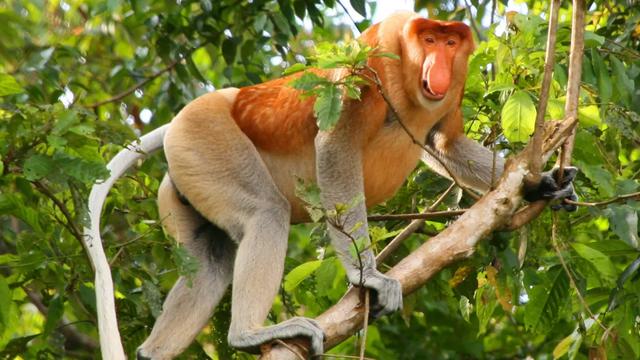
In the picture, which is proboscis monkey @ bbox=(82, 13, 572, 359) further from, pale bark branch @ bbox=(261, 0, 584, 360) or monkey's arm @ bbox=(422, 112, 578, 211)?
pale bark branch @ bbox=(261, 0, 584, 360)

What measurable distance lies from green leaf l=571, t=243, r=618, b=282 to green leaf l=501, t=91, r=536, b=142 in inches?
17.4

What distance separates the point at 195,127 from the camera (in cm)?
406

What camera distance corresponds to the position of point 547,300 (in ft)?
12.1

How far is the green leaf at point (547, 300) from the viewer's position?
3.65 meters

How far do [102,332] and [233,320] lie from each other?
46 centimetres

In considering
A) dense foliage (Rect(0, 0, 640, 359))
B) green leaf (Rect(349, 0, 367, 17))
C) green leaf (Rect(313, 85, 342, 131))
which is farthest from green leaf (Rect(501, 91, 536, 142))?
green leaf (Rect(349, 0, 367, 17))

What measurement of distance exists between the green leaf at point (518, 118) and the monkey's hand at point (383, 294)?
2.03 ft

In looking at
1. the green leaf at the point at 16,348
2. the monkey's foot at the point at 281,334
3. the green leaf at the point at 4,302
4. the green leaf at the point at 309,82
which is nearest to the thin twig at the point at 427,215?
the monkey's foot at the point at 281,334

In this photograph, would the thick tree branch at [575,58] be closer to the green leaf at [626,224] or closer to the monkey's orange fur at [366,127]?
the green leaf at [626,224]

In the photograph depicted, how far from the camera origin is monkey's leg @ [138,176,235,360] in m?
3.86

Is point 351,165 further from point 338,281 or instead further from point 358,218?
point 338,281

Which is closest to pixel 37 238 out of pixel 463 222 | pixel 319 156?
pixel 319 156

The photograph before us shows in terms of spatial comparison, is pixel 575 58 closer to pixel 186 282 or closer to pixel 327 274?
pixel 327 274

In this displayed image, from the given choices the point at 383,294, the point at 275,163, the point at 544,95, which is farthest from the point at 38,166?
the point at 544,95
